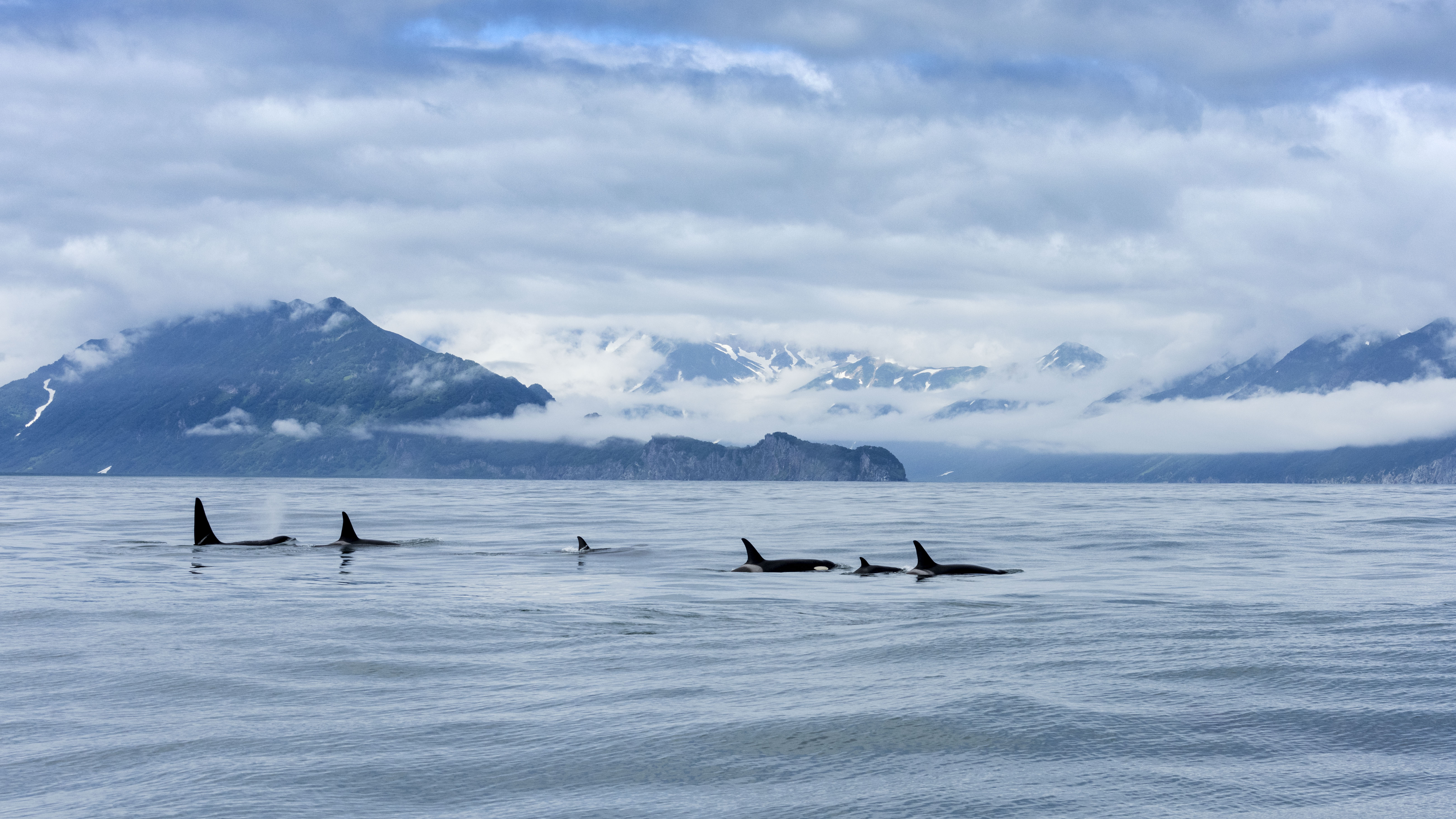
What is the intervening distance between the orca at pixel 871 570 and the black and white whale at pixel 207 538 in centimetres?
2459

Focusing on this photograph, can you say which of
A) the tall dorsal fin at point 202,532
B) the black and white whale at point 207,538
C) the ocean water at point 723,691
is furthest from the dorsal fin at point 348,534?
the ocean water at point 723,691

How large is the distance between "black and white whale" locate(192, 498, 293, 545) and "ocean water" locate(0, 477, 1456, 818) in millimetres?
8586

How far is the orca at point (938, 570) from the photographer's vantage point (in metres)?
33.4

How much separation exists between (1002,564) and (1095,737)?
86.3 ft

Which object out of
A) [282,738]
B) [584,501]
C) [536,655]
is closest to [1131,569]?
[536,655]

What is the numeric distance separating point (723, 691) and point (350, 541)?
3479 cm

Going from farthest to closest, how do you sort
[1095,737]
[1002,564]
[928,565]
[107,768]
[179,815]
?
[1002,564] → [928,565] → [1095,737] → [107,768] → [179,815]

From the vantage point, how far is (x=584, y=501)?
127875mm

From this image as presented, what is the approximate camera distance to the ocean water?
1059cm

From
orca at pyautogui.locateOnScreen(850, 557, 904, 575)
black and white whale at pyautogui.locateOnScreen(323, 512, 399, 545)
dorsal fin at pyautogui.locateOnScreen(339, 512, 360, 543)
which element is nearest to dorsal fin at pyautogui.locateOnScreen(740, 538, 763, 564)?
orca at pyautogui.locateOnScreen(850, 557, 904, 575)

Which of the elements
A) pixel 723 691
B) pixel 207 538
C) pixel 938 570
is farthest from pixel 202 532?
pixel 723 691

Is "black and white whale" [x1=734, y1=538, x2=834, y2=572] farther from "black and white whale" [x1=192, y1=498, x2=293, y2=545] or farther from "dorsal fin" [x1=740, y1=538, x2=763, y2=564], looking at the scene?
"black and white whale" [x1=192, y1=498, x2=293, y2=545]

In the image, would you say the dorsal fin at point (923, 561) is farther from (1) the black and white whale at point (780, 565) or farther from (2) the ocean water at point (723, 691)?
(1) the black and white whale at point (780, 565)

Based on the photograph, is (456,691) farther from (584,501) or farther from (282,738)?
(584,501)
